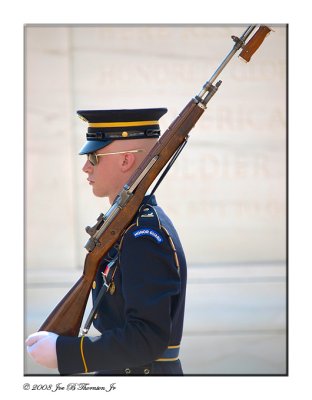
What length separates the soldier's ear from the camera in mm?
2988

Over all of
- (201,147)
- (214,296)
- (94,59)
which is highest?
(94,59)

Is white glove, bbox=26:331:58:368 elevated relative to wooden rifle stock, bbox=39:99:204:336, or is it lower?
lower

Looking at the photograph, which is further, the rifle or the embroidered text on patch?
the rifle

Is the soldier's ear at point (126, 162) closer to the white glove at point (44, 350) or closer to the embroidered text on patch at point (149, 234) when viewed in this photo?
the embroidered text on patch at point (149, 234)

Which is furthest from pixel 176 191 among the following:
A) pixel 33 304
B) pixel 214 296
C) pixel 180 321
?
pixel 180 321

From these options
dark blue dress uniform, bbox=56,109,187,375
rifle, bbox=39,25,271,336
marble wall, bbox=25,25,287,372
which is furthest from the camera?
marble wall, bbox=25,25,287,372

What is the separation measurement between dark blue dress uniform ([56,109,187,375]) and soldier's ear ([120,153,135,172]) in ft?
0.28

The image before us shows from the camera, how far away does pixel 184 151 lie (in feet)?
25.4

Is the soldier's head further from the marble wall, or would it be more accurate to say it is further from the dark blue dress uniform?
the marble wall

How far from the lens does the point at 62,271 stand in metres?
7.68

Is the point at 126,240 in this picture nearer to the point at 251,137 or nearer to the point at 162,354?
the point at 162,354

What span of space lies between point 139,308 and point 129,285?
0.09 m

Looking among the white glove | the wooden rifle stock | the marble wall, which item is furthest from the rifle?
the marble wall

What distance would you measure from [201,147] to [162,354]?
16.5 ft
